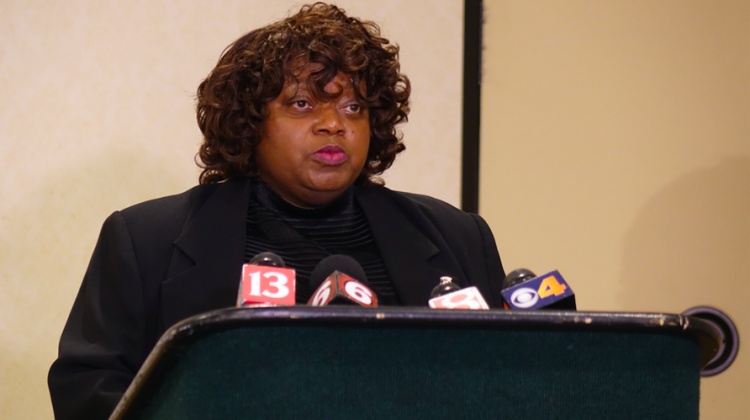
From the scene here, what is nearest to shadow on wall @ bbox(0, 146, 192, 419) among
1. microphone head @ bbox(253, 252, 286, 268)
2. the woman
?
the woman

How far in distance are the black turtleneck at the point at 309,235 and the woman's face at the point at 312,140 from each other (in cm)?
4

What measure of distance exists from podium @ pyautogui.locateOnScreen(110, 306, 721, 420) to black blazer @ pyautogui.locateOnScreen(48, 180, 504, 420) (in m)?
0.51

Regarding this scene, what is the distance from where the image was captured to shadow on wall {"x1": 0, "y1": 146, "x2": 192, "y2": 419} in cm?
221

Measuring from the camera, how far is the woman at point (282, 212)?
4.46 ft

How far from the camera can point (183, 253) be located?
1.43m

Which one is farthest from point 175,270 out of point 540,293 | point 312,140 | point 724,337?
point 724,337

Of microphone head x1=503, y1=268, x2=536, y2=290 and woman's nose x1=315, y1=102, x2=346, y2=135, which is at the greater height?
woman's nose x1=315, y1=102, x2=346, y2=135

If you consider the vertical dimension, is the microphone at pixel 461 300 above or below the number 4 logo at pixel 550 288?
below

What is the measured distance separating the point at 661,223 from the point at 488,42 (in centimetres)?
86

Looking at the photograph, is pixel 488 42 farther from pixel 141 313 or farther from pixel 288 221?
A: pixel 141 313

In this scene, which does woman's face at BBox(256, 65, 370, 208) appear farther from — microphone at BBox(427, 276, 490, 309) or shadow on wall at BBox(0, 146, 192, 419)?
shadow on wall at BBox(0, 146, 192, 419)

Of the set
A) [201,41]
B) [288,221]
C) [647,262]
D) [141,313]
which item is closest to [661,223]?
[647,262]

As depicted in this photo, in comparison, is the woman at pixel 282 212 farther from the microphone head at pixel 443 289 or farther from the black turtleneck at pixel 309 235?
the microphone head at pixel 443 289

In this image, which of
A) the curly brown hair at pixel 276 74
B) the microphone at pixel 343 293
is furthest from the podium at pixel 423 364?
the curly brown hair at pixel 276 74
